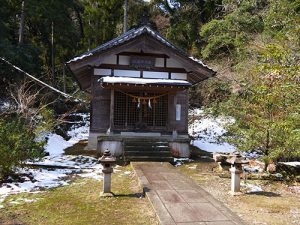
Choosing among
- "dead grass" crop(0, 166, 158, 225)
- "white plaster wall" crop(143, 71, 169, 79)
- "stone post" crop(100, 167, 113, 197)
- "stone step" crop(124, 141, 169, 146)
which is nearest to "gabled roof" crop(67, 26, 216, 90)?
"white plaster wall" crop(143, 71, 169, 79)

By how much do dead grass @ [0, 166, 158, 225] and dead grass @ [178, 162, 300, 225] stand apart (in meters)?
1.96

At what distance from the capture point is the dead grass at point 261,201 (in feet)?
20.0

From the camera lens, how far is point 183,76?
15812 millimetres

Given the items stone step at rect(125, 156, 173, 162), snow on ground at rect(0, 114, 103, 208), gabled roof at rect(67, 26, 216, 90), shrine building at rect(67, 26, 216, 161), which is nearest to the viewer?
snow on ground at rect(0, 114, 103, 208)

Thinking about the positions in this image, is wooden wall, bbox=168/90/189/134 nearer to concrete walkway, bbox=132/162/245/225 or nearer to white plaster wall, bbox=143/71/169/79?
white plaster wall, bbox=143/71/169/79

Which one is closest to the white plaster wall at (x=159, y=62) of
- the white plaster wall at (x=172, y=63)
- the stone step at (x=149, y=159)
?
the white plaster wall at (x=172, y=63)

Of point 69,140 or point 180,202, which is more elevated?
point 69,140

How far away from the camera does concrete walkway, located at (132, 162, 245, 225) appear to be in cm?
565

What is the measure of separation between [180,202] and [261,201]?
83.3 inches

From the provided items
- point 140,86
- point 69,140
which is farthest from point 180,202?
point 69,140

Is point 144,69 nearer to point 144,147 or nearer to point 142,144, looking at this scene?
point 142,144

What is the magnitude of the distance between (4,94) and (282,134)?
660 inches

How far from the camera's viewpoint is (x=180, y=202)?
22.0 ft

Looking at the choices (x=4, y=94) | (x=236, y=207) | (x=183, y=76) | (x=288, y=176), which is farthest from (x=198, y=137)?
(x=236, y=207)
